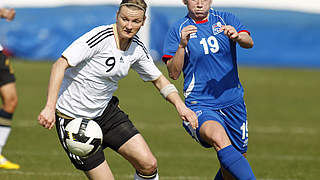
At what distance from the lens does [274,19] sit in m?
31.5

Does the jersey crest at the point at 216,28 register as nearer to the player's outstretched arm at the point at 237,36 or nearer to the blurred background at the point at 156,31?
the player's outstretched arm at the point at 237,36

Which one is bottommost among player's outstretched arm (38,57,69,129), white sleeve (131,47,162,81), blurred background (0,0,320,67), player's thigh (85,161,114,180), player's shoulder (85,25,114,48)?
blurred background (0,0,320,67)

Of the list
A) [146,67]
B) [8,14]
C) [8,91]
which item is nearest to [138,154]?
[146,67]

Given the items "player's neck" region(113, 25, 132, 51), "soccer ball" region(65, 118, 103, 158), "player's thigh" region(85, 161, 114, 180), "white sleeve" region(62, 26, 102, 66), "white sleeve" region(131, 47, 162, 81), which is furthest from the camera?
"white sleeve" region(131, 47, 162, 81)

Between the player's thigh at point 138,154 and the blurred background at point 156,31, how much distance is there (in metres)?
23.0

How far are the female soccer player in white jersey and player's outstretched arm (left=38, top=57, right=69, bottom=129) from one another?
159mm

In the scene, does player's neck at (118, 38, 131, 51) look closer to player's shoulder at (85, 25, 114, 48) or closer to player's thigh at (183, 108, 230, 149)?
player's shoulder at (85, 25, 114, 48)

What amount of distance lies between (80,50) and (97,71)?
1.28 feet

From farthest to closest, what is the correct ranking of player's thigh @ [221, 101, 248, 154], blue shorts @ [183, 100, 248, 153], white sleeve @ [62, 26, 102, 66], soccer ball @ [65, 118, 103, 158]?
player's thigh @ [221, 101, 248, 154]
blue shorts @ [183, 100, 248, 153]
soccer ball @ [65, 118, 103, 158]
white sleeve @ [62, 26, 102, 66]

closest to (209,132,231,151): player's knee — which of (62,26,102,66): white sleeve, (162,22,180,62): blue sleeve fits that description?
(162,22,180,62): blue sleeve

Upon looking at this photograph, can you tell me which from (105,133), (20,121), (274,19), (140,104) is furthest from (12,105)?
(274,19)

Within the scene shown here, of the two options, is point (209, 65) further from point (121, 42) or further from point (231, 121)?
point (121, 42)

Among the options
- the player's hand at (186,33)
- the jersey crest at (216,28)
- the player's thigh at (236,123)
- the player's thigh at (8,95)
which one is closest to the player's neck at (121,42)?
the player's hand at (186,33)

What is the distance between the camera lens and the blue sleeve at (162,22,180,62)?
6848mm
